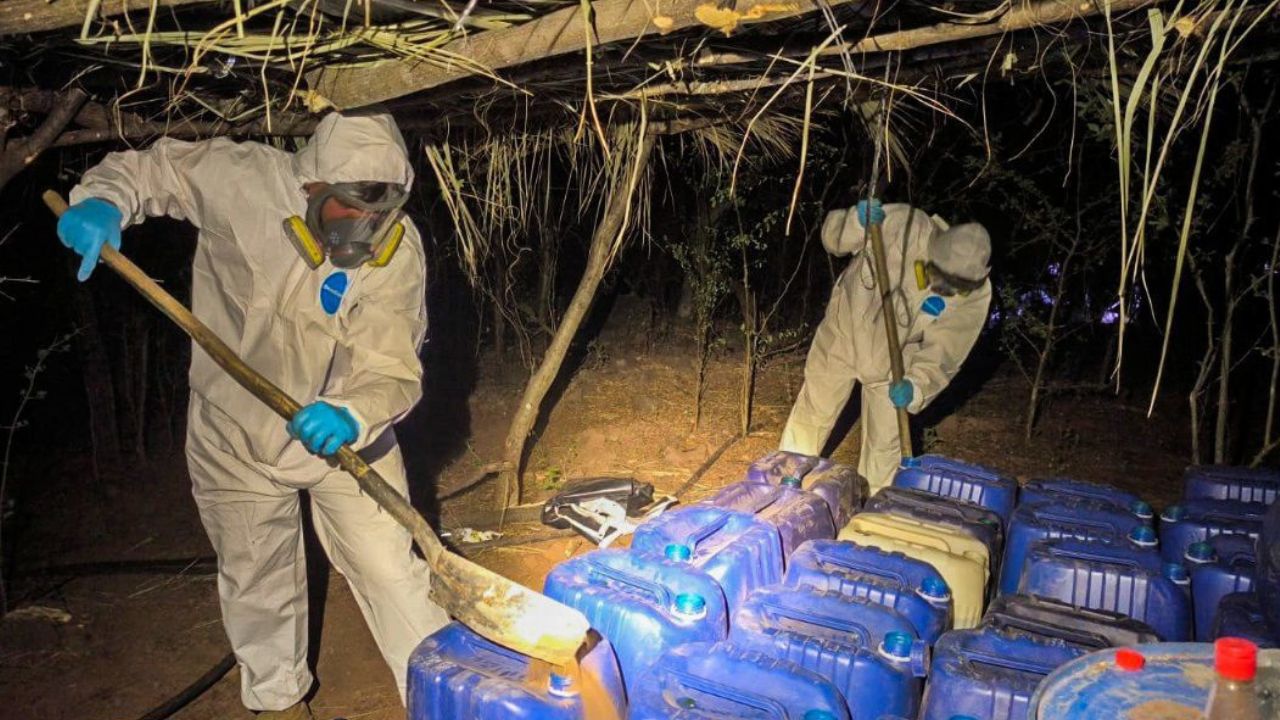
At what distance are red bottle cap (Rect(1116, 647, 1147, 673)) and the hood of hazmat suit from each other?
7.46ft

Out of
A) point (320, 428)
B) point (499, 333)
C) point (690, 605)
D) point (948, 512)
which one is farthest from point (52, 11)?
point (499, 333)

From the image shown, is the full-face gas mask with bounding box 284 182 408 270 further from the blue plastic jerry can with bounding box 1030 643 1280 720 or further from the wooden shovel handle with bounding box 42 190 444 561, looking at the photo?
the blue plastic jerry can with bounding box 1030 643 1280 720

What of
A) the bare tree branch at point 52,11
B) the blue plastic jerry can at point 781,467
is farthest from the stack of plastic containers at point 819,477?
the bare tree branch at point 52,11

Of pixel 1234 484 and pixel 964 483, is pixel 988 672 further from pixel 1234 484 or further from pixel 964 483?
pixel 1234 484

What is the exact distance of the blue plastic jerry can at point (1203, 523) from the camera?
333 cm

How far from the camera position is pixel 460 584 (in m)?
2.55

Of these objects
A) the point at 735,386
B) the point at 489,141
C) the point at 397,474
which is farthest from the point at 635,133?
the point at 735,386

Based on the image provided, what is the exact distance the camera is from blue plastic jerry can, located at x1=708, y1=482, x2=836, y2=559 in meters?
3.30

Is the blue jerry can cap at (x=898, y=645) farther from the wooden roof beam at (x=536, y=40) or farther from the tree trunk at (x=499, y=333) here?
the tree trunk at (x=499, y=333)

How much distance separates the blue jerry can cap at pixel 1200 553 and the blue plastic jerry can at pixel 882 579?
958mm

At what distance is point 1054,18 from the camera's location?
1958mm

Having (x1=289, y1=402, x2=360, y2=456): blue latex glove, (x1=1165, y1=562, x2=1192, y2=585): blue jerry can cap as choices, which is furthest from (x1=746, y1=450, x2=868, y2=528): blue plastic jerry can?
(x1=289, y1=402, x2=360, y2=456): blue latex glove

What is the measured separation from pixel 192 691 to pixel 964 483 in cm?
337

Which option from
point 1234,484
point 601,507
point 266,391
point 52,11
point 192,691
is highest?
point 52,11
